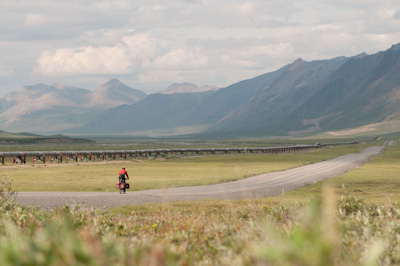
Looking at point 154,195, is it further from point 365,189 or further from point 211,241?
point 211,241

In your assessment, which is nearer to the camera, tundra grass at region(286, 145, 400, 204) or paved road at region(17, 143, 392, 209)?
paved road at region(17, 143, 392, 209)

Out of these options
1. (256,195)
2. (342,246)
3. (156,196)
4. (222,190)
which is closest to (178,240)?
(342,246)

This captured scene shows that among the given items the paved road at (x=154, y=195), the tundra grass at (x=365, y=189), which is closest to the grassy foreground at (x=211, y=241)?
the paved road at (x=154, y=195)

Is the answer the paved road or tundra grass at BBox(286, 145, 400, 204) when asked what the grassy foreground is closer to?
the paved road

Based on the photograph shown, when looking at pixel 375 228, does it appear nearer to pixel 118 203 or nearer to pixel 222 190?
pixel 118 203

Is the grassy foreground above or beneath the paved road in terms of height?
above

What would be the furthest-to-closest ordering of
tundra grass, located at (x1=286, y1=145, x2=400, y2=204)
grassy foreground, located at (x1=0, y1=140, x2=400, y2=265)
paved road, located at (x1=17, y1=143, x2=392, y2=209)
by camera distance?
tundra grass, located at (x1=286, y1=145, x2=400, y2=204)
paved road, located at (x1=17, y1=143, x2=392, y2=209)
grassy foreground, located at (x1=0, y1=140, x2=400, y2=265)

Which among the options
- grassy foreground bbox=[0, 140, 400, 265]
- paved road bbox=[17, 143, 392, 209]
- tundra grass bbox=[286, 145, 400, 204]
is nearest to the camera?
grassy foreground bbox=[0, 140, 400, 265]

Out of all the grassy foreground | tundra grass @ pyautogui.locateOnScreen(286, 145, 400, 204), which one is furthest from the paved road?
the grassy foreground

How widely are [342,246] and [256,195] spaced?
80.6 feet

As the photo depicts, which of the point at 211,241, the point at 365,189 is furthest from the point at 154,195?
the point at 211,241

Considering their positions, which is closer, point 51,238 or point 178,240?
point 51,238

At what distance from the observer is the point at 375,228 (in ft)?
34.6

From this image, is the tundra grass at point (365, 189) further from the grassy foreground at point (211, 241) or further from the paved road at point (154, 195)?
the grassy foreground at point (211, 241)
